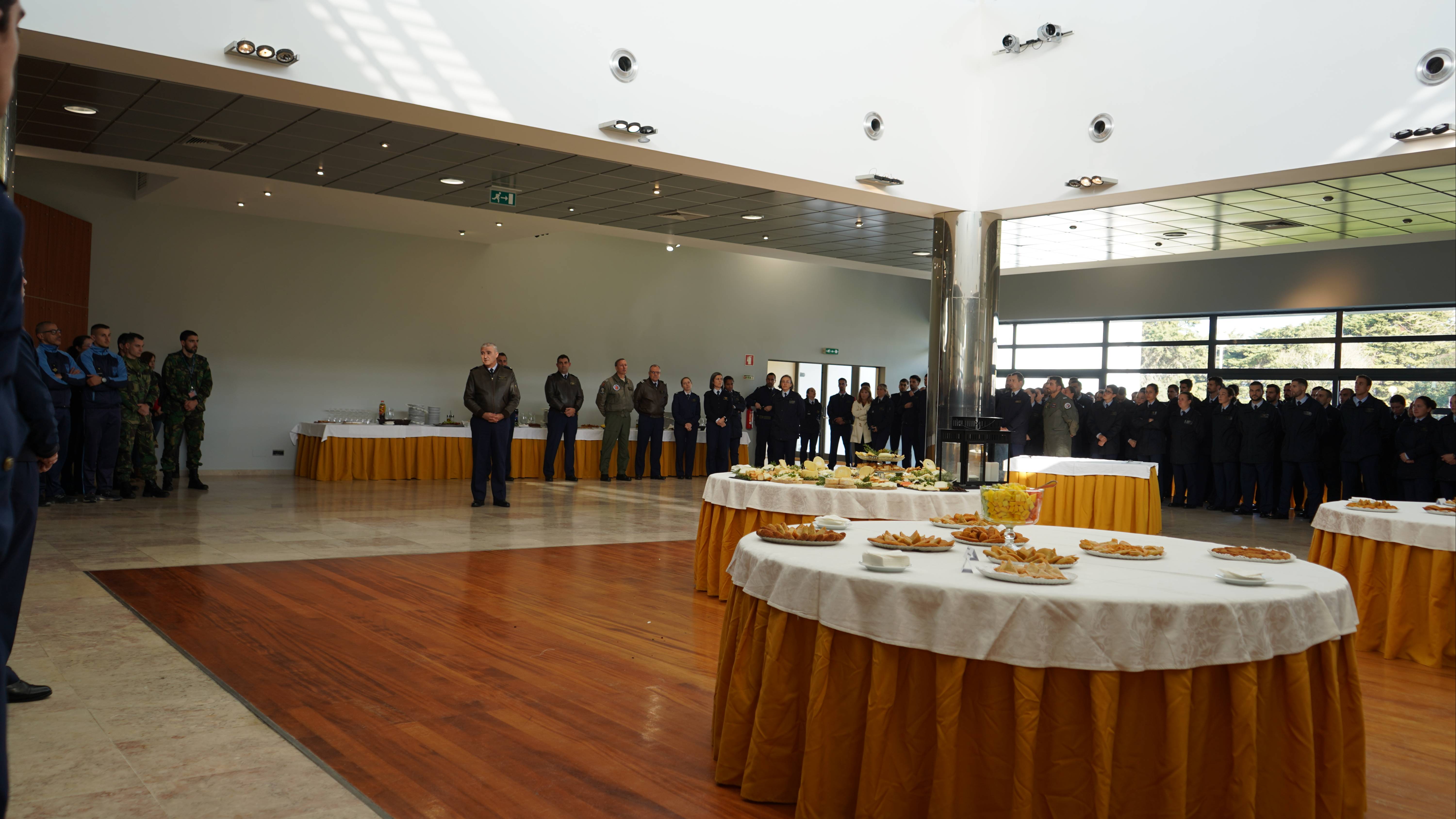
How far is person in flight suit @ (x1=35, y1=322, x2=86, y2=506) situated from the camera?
26.4 feet

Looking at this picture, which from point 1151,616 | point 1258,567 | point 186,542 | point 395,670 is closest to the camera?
point 1151,616

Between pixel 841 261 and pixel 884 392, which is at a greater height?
pixel 841 261

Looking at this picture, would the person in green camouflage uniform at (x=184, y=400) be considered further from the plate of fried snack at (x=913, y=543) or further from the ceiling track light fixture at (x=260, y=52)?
the plate of fried snack at (x=913, y=543)

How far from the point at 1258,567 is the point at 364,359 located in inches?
506

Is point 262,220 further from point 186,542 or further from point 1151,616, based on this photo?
point 1151,616

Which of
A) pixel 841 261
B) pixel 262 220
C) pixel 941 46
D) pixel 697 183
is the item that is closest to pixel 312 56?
pixel 697 183

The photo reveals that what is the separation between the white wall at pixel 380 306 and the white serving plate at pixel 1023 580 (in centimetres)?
1225

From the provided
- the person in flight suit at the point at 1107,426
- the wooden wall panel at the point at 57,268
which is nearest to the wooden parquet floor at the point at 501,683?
the wooden wall panel at the point at 57,268

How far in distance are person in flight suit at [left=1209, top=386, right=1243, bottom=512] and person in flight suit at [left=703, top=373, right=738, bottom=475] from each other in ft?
22.3

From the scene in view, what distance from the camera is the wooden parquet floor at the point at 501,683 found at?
2.77 m

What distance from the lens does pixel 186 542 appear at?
6.75m

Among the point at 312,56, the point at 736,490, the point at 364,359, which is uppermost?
the point at 312,56

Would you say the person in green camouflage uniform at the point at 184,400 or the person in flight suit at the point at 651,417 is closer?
the person in green camouflage uniform at the point at 184,400

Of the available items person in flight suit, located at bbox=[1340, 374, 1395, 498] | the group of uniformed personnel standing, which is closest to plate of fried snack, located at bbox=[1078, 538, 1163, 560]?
the group of uniformed personnel standing
